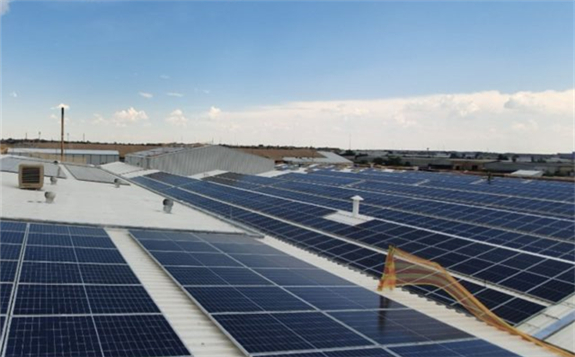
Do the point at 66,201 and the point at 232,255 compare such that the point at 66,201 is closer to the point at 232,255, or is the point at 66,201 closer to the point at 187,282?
the point at 232,255

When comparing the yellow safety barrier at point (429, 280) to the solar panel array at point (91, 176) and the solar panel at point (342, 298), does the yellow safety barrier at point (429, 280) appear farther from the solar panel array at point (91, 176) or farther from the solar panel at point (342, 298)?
the solar panel array at point (91, 176)

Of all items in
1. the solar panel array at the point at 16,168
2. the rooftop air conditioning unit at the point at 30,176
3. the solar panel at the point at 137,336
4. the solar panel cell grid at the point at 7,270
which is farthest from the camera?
the solar panel array at the point at 16,168

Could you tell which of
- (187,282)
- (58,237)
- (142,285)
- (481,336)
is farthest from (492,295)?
(58,237)

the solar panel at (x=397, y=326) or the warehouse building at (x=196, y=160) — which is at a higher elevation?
the warehouse building at (x=196, y=160)

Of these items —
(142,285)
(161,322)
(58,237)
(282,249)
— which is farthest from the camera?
(282,249)

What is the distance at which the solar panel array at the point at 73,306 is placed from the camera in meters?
7.78

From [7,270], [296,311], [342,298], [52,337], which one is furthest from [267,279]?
[52,337]

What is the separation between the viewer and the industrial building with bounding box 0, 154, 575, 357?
29.7 ft

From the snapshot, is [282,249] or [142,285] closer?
[142,285]

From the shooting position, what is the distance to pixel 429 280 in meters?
16.3

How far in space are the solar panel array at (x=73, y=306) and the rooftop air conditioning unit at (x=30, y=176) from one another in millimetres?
14862

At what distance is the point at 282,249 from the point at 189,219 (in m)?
7.55

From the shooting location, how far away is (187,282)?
41.2ft

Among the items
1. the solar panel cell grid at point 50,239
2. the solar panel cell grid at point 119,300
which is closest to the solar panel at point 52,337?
the solar panel cell grid at point 119,300
